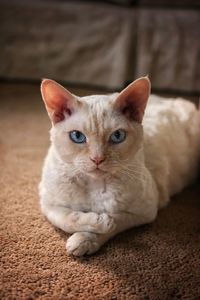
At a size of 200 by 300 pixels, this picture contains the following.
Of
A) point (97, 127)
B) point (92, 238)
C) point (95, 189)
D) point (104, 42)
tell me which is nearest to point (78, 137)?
point (97, 127)

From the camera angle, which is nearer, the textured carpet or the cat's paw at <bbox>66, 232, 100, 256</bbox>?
the textured carpet

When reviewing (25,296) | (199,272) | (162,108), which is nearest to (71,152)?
(25,296)

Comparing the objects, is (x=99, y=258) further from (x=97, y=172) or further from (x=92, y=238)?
(x=97, y=172)

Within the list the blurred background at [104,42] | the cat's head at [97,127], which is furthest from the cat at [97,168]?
the blurred background at [104,42]

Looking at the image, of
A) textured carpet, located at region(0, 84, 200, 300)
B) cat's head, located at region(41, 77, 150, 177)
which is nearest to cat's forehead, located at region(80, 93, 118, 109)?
cat's head, located at region(41, 77, 150, 177)

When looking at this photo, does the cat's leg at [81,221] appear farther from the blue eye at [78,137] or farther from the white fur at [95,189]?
the blue eye at [78,137]

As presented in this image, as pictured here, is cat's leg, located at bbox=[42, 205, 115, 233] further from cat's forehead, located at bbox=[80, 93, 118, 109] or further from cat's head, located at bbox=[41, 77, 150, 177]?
cat's forehead, located at bbox=[80, 93, 118, 109]
